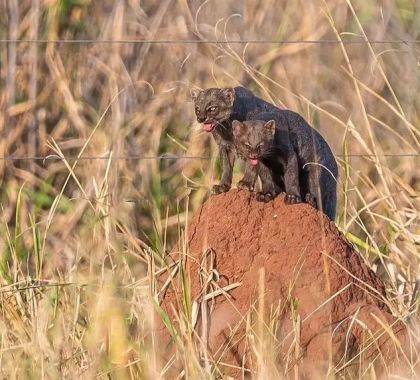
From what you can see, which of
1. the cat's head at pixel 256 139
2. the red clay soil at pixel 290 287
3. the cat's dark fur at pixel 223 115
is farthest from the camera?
the cat's dark fur at pixel 223 115

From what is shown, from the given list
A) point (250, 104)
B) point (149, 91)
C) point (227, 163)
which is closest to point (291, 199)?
point (227, 163)

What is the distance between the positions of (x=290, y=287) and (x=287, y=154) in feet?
2.18

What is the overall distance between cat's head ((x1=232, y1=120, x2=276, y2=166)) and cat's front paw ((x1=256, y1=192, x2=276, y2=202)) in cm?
14

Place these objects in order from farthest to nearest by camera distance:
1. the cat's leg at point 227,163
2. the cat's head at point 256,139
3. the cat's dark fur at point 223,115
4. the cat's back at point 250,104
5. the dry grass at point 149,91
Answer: the dry grass at point 149,91 < the cat's back at point 250,104 < the cat's dark fur at point 223,115 < the cat's leg at point 227,163 < the cat's head at point 256,139

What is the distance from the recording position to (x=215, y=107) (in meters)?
6.71

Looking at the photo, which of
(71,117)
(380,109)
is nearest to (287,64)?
(380,109)

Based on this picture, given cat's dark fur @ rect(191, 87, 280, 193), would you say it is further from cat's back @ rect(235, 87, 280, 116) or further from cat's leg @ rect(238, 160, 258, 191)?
cat's leg @ rect(238, 160, 258, 191)

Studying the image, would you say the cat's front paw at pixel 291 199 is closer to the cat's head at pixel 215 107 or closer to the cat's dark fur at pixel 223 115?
the cat's dark fur at pixel 223 115

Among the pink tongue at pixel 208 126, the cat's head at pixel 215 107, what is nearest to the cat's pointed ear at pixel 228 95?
the cat's head at pixel 215 107

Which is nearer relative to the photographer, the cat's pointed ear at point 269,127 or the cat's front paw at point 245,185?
the cat's pointed ear at point 269,127

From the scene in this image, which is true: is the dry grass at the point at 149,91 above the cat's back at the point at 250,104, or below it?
below

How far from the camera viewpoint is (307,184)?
6.46 m

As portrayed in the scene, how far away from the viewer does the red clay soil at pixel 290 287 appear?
5797 mm

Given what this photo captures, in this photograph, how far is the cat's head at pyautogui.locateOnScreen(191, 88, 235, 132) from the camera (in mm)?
6688
